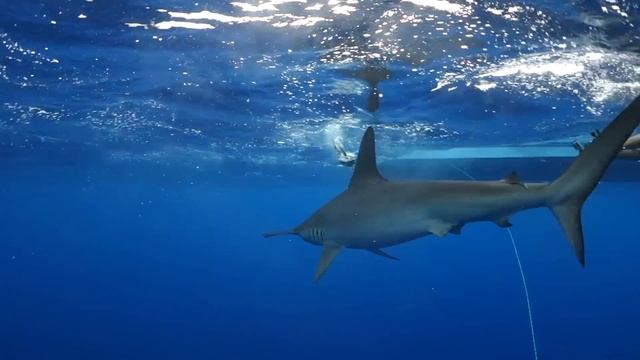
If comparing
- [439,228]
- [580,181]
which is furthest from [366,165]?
[580,181]

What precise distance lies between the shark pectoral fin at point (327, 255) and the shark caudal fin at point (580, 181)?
2.97 meters

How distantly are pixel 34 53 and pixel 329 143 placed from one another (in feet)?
53.2

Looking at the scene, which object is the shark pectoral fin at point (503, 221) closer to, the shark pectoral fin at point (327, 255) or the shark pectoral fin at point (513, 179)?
the shark pectoral fin at point (513, 179)

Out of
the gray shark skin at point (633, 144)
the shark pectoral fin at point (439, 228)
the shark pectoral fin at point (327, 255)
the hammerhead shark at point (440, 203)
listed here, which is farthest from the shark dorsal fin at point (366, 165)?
the gray shark skin at point (633, 144)

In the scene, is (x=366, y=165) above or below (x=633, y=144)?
below

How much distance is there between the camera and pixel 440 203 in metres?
6.05

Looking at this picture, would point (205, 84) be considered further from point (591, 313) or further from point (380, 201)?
point (591, 313)

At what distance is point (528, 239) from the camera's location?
568 ft

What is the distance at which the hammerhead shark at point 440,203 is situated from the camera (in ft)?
17.2

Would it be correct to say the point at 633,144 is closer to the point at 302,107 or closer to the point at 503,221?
the point at 503,221

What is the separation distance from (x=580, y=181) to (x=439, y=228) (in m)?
1.62

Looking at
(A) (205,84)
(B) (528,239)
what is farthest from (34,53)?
(B) (528,239)

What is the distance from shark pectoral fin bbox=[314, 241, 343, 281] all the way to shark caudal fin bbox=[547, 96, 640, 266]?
117 inches

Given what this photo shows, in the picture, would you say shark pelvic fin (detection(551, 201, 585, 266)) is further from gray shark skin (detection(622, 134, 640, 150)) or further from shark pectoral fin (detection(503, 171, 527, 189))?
gray shark skin (detection(622, 134, 640, 150))
